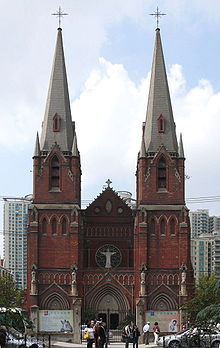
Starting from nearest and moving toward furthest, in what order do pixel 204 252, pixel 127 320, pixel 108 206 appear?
pixel 127 320
pixel 108 206
pixel 204 252

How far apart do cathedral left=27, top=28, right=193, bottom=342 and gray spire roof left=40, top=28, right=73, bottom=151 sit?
101 millimetres

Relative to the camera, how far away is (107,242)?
7725cm

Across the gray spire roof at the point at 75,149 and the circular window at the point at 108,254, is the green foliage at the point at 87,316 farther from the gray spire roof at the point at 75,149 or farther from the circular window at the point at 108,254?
the gray spire roof at the point at 75,149

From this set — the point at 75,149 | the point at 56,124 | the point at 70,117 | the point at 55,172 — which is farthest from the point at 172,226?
the point at 56,124

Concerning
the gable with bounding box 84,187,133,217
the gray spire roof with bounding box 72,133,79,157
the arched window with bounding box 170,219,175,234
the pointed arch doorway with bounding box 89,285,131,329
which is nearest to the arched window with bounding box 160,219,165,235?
the arched window with bounding box 170,219,175,234

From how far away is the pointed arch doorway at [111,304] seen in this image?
7325cm

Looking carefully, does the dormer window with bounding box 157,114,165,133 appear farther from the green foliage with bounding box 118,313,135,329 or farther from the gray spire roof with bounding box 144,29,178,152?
the green foliage with bounding box 118,313,135,329

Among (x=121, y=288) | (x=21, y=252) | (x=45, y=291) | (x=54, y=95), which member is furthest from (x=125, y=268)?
(x=21, y=252)

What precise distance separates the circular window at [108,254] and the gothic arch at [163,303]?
692cm

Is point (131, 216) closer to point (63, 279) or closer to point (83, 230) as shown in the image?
point (83, 230)

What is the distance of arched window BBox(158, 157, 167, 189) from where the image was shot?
74.4 metres

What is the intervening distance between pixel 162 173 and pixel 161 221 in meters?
4.94

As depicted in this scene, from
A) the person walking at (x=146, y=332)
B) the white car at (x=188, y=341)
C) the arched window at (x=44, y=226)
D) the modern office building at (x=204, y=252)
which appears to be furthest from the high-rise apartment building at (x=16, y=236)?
the white car at (x=188, y=341)

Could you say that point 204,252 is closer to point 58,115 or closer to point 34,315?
point 58,115
